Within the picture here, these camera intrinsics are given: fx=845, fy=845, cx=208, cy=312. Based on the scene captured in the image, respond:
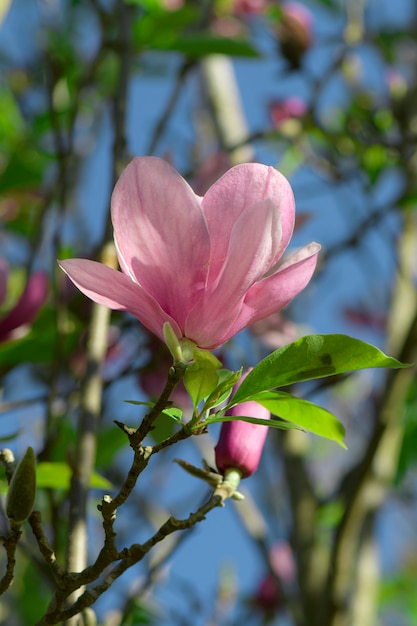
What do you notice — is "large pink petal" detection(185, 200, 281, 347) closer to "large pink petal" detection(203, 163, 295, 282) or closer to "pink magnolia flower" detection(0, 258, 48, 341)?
"large pink petal" detection(203, 163, 295, 282)

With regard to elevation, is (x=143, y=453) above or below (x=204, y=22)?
below

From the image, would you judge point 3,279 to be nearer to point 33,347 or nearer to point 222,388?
point 33,347

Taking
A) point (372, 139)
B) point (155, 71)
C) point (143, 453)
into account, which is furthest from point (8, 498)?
point (155, 71)

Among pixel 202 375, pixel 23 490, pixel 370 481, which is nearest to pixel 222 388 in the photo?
pixel 202 375

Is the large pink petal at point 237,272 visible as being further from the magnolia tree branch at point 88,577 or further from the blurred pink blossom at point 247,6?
the blurred pink blossom at point 247,6

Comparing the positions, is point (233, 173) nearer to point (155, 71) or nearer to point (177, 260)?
point (177, 260)

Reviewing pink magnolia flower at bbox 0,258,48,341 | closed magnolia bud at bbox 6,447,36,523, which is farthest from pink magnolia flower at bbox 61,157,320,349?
pink magnolia flower at bbox 0,258,48,341
